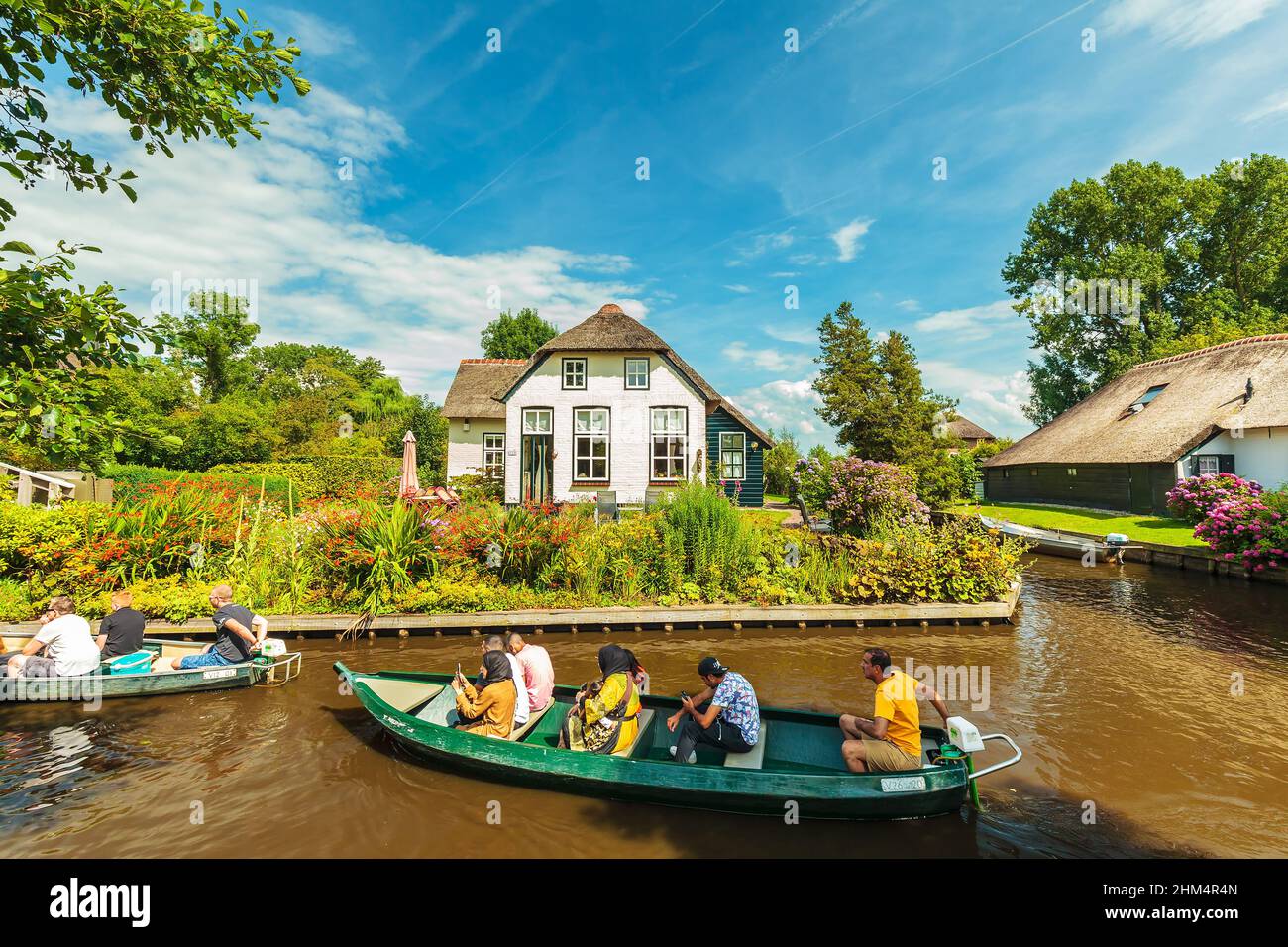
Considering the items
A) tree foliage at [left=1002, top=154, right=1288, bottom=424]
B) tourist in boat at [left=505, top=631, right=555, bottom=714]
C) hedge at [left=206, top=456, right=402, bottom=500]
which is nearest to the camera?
tourist in boat at [left=505, top=631, right=555, bottom=714]

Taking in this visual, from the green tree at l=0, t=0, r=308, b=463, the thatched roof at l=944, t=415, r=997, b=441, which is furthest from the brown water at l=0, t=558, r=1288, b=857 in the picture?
the thatched roof at l=944, t=415, r=997, b=441

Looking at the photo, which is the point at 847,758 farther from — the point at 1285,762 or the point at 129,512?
the point at 129,512

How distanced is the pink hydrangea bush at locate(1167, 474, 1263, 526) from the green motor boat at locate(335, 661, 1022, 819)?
18.6m

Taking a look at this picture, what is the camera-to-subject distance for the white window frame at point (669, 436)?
2348 centimetres

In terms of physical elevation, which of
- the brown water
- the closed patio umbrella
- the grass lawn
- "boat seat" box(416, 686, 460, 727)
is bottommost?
the brown water

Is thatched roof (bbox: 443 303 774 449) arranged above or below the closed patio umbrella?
above

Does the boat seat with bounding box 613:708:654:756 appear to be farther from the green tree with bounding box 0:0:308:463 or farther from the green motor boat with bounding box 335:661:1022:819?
the green tree with bounding box 0:0:308:463

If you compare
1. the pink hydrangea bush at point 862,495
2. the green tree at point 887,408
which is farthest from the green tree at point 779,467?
the pink hydrangea bush at point 862,495

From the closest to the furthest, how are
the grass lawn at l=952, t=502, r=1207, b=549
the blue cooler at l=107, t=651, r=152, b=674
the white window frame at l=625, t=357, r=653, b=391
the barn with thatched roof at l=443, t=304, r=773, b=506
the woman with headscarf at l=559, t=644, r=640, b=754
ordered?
1. the woman with headscarf at l=559, t=644, r=640, b=754
2. the blue cooler at l=107, t=651, r=152, b=674
3. the grass lawn at l=952, t=502, r=1207, b=549
4. the barn with thatched roof at l=443, t=304, r=773, b=506
5. the white window frame at l=625, t=357, r=653, b=391

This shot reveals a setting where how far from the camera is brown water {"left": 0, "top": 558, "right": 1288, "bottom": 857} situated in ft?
18.3

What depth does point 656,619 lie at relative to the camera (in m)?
12.4

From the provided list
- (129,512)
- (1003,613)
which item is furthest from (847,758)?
(129,512)

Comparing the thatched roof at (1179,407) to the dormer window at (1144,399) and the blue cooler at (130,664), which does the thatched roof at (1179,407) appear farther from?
the blue cooler at (130,664)
